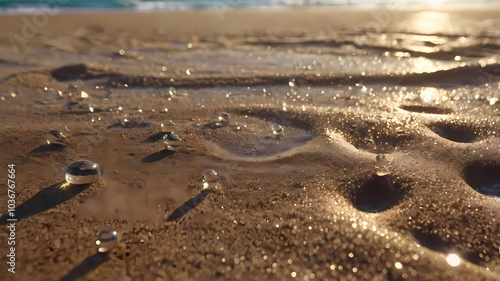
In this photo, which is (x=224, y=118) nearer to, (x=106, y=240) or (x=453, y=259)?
(x=106, y=240)

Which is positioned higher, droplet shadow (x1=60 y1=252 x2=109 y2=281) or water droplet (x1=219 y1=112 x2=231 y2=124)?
droplet shadow (x1=60 y1=252 x2=109 y2=281)

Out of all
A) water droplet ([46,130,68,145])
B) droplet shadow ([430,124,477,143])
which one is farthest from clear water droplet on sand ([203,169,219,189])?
droplet shadow ([430,124,477,143])

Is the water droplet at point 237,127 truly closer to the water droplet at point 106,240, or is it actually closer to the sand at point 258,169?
the sand at point 258,169

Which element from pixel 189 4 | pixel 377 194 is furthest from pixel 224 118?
pixel 189 4

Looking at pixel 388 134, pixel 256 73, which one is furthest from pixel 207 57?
pixel 388 134

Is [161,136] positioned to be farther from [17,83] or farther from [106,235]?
[17,83]

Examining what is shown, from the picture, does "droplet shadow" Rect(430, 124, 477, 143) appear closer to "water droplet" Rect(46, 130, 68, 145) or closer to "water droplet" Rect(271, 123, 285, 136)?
"water droplet" Rect(271, 123, 285, 136)
